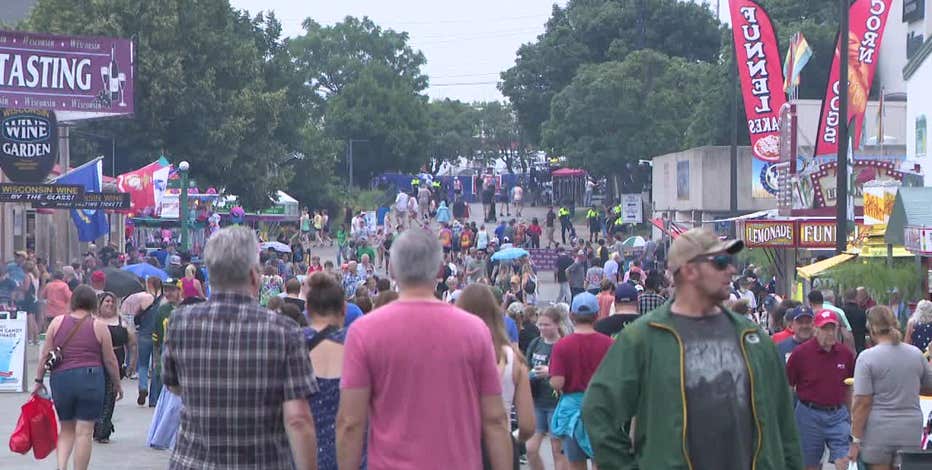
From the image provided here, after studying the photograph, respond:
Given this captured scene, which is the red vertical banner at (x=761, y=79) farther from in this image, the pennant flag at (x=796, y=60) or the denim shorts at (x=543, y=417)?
the denim shorts at (x=543, y=417)

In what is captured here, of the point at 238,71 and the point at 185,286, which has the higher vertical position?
the point at 238,71

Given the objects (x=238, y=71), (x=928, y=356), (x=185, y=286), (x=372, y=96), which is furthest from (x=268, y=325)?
(x=372, y=96)

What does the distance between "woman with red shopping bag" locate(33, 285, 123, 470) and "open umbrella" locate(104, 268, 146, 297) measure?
37.1 ft

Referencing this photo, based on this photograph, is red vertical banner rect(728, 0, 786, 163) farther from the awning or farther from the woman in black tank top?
the woman in black tank top

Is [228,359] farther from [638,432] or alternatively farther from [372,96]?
[372,96]

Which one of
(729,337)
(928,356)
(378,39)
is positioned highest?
(378,39)

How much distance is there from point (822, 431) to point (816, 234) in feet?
53.9

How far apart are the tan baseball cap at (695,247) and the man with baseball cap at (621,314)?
651 centimetres

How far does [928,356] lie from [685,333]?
25.3 ft

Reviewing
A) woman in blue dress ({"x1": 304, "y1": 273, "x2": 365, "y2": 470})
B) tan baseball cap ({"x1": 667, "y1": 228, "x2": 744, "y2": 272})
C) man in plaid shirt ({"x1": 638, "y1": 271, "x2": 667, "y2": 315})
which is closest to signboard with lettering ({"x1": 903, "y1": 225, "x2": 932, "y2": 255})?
man in plaid shirt ({"x1": 638, "y1": 271, "x2": 667, "y2": 315})

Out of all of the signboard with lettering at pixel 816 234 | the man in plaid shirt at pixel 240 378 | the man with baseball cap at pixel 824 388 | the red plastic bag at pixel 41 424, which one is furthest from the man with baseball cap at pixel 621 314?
the signboard with lettering at pixel 816 234

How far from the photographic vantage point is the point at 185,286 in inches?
760

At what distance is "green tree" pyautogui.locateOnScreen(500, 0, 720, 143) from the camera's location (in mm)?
75562

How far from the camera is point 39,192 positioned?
1073 inches
